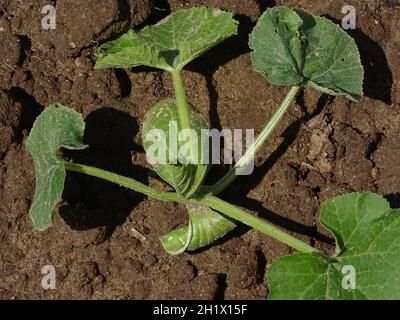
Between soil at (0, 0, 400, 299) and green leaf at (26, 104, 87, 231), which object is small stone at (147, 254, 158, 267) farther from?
green leaf at (26, 104, 87, 231)

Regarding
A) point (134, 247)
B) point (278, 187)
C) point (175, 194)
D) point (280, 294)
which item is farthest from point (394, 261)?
point (134, 247)

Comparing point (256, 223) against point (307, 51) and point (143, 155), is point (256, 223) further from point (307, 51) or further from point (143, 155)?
point (307, 51)

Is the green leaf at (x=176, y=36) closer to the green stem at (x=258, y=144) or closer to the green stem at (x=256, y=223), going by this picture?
the green stem at (x=258, y=144)

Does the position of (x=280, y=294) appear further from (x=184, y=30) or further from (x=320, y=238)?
(x=184, y=30)

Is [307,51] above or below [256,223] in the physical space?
above

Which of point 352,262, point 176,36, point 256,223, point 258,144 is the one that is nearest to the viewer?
point 352,262

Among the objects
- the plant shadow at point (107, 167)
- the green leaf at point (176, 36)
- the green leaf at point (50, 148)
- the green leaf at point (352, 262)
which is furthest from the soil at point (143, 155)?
the green leaf at point (352, 262)

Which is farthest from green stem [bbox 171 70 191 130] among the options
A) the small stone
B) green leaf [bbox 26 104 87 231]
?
the small stone

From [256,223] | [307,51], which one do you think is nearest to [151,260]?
[256,223]
